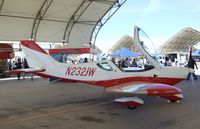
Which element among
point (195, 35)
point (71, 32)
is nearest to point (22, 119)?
point (71, 32)

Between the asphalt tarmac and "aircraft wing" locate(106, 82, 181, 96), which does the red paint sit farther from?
"aircraft wing" locate(106, 82, 181, 96)

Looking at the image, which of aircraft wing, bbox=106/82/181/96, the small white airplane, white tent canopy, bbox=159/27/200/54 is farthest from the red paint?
white tent canopy, bbox=159/27/200/54

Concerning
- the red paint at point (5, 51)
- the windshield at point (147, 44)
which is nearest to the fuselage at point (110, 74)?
the windshield at point (147, 44)

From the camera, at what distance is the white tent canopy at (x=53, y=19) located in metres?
22.8

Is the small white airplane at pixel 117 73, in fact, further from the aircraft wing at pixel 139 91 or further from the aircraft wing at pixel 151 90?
the aircraft wing at pixel 151 90

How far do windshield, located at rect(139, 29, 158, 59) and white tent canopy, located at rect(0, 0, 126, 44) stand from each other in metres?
15.1

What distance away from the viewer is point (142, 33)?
9594 millimetres

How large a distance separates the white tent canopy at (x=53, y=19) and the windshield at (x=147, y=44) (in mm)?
15090

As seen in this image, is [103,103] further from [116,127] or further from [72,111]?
[116,127]

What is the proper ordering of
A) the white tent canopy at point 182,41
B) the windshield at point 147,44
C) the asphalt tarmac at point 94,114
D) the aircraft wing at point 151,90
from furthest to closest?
the white tent canopy at point 182,41 → the windshield at point 147,44 → the aircraft wing at point 151,90 → the asphalt tarmac at point 94,114

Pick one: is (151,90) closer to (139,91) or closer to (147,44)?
(139,91)

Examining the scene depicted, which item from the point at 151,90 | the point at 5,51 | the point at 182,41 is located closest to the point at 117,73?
the point at 151,90

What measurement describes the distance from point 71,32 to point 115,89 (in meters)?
20.8

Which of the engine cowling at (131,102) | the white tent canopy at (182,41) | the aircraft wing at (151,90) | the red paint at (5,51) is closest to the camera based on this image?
the aircraft wing at (151,90)
